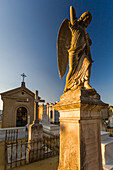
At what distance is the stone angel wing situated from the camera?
311 centimetres

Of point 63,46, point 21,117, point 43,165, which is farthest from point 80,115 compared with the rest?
point 21,117

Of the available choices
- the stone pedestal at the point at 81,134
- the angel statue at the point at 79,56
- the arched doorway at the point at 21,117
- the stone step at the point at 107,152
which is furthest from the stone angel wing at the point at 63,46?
the arched doorway at the point at 21,117

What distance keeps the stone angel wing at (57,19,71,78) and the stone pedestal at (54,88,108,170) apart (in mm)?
1379

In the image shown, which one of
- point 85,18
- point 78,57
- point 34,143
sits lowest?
point 34,143

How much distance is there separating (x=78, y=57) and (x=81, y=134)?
70.4 inches

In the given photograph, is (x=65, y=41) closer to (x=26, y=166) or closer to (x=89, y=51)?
(x=89, y=51)

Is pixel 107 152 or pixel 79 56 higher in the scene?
pixel 79 56

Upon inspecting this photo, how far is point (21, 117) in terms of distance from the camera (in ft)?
45.1

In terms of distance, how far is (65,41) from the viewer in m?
3.19

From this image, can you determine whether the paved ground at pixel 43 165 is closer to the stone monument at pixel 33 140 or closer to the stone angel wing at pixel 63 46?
the stone monument at pixel 33 140

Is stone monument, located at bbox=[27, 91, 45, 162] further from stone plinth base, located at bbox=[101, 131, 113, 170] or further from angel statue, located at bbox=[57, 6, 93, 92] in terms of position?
angel statue, located at bbox=[57, 6, 93, 92]

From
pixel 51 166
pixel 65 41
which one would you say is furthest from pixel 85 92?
pixel 51 166

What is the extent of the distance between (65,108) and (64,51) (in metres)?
1.95

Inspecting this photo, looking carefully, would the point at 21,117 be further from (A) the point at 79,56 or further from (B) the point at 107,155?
(A) the point at 79,56
